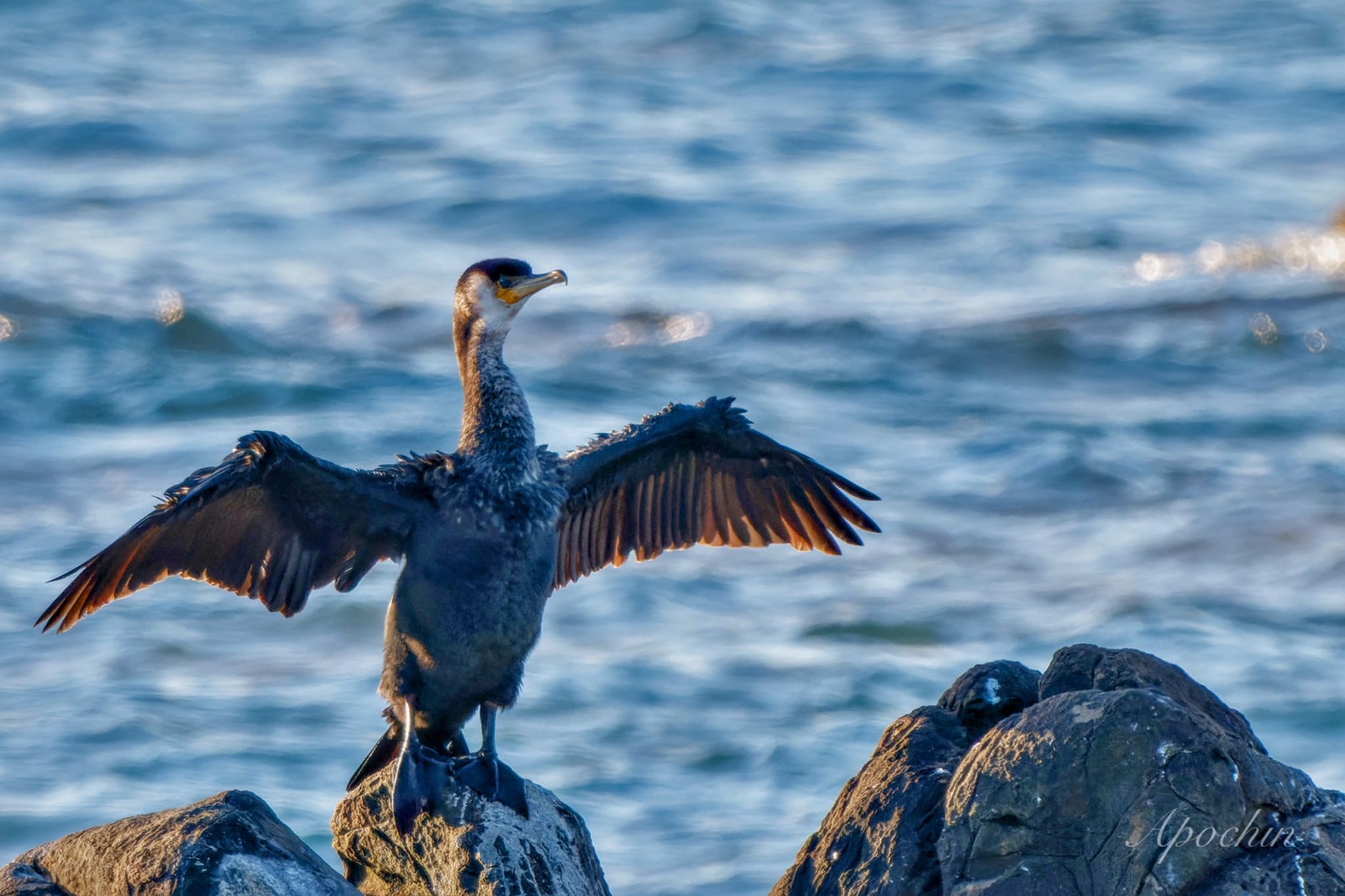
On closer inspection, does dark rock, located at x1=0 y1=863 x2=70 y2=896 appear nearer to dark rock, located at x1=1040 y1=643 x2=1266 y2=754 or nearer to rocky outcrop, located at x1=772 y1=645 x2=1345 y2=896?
rocky outcrop, located at x1=772 y1=645 x2=1345 y2=896

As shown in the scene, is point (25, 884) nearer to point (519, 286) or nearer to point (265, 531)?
point (265, 531)

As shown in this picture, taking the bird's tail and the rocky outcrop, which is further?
the bird's tail

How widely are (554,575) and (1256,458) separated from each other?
338 inches

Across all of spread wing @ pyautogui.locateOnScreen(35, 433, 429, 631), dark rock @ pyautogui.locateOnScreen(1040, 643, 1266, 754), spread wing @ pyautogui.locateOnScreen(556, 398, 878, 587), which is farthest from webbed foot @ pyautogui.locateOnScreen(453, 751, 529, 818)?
dark rock @ pyautogui.locateOnScreen(1040, 643, 1266, 754)

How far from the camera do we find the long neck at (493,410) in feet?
21.2

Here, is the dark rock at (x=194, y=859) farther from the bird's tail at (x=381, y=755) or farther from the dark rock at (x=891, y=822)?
the dark rock at (x=891, y=822)

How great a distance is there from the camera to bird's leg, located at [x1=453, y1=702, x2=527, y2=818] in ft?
19.8

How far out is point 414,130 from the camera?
68.6 feet

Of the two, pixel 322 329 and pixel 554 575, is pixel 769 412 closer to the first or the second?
pixel 322 329

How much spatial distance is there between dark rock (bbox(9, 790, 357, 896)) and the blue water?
357cm

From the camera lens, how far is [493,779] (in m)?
6.09

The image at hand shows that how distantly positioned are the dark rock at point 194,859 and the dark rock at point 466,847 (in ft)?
0.85

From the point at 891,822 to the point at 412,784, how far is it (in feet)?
4.66
